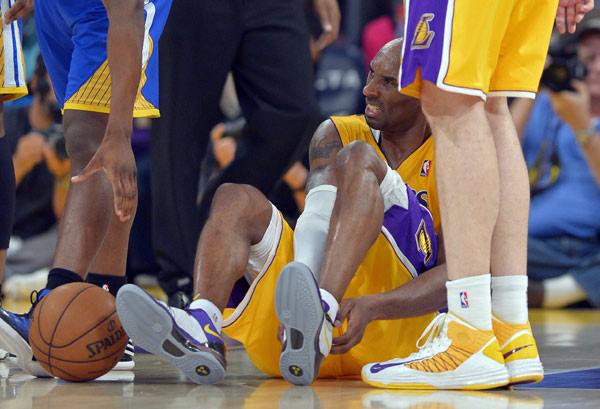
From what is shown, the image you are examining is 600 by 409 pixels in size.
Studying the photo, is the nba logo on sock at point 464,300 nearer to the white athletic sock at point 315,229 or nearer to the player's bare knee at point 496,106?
the white athletic sock at point 315,229

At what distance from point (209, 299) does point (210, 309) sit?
2.0 inches

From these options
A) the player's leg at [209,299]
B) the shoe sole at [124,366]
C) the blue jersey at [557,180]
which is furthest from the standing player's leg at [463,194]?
the blue jersey at [557,180]

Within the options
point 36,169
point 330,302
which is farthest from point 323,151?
point 36,169

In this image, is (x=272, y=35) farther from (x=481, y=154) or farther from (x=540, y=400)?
(x=540, y=400)

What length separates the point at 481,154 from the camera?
2.49m

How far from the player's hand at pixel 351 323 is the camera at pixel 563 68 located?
4.58 m

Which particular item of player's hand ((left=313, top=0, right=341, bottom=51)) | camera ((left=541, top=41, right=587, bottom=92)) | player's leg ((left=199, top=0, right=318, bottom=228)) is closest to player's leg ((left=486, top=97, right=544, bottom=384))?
player's leg ((left=199, top=0, right=318, bottom=228))

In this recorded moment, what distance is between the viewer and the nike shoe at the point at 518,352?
252cm

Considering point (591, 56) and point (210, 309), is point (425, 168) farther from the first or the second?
point (591, 56)

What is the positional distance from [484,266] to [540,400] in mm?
392

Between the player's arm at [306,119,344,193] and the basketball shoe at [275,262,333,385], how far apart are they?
53 cm

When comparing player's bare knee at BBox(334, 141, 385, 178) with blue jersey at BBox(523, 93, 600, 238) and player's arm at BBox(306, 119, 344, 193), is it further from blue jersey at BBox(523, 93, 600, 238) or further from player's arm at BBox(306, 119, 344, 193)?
blue jersey at BBox(523, 93, 600, 238)

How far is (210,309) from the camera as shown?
254 centimetres

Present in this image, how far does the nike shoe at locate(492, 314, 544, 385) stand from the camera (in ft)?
8.25
